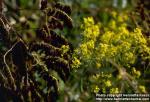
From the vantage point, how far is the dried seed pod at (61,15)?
3.31 meters

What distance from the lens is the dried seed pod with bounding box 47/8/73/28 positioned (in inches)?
130

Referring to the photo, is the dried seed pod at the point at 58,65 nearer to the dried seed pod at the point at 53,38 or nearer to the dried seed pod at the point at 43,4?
the dried seed pod at the point at 53,38

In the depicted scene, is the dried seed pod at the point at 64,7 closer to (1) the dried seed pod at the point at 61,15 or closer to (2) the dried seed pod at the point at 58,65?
(1) the dried seed pod at the point at 61,15

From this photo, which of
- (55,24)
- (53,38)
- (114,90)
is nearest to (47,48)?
(53,38)

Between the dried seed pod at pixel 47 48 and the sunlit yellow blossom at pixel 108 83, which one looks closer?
the dried seed pod at pixel 47 48

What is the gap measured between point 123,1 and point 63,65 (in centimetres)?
250

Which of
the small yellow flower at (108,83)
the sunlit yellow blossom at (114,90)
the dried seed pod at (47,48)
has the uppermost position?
the dried seed pod at (47,48)

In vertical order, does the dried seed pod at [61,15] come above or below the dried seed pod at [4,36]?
above

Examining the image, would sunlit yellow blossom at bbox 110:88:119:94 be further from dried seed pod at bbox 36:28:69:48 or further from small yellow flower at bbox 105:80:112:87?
dried seed pod at bbox 36:28:69:48

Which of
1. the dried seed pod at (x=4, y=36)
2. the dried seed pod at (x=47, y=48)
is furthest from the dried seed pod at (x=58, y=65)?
the dried seed pod at (x=4, y=36)

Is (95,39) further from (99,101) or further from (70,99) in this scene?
(70,99)

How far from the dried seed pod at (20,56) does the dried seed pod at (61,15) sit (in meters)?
0.28

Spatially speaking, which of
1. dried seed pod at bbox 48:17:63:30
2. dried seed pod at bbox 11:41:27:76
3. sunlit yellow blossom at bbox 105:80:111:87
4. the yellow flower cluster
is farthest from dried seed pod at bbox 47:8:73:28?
sunlit yellow blossom at bbox 105:80:111:87

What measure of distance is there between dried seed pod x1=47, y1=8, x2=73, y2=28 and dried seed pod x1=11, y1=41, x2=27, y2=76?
0.28 metres
